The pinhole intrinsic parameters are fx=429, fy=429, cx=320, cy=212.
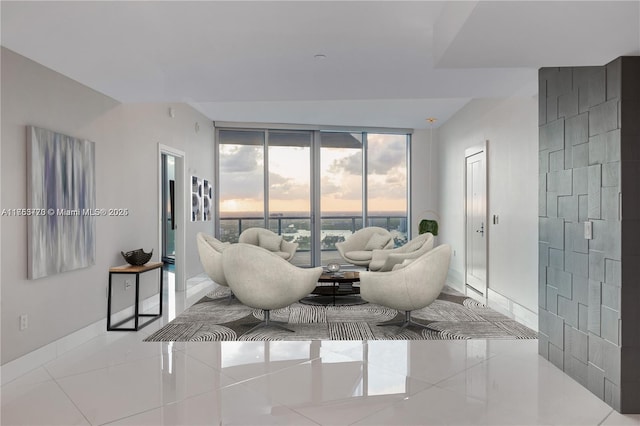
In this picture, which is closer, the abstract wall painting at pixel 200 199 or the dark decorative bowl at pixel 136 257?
the dark decorative bowl at pixel 136 257

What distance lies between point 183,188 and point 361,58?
407 cm

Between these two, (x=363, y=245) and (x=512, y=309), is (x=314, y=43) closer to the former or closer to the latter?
(x=512, y=309)

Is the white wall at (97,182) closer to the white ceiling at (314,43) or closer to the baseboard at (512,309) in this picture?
the white ceiling at (314,43)

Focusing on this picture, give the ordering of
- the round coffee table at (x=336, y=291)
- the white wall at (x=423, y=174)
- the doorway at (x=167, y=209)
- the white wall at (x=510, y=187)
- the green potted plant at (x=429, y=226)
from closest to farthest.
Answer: the white wall at (x=510, y=187) < the round coffee table at (x=336, y=291) < the green potted plant at (x=429, y=226) < the white wall at (x=423, y=174) < the doorway at (x=167, y=209)

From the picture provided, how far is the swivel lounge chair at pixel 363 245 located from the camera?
7082 mm

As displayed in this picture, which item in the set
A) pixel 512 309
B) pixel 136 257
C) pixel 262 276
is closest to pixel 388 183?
pixel 512 309

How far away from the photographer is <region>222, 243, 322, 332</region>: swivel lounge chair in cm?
414

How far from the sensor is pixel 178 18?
2648mm

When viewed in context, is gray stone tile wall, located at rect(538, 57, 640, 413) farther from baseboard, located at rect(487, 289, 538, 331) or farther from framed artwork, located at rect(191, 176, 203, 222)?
framed artwork, located at rect(191, 176, 203, 222)

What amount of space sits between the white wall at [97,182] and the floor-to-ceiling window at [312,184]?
217 centimetres

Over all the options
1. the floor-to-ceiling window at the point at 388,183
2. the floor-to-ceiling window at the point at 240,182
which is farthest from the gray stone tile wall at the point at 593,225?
the floor-to-ceiling window at the point at 240,182

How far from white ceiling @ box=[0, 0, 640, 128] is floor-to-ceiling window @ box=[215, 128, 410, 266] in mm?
4086

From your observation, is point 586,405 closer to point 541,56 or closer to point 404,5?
point 541,56

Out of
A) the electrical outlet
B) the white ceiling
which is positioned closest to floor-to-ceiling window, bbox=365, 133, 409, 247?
the white ceiling
